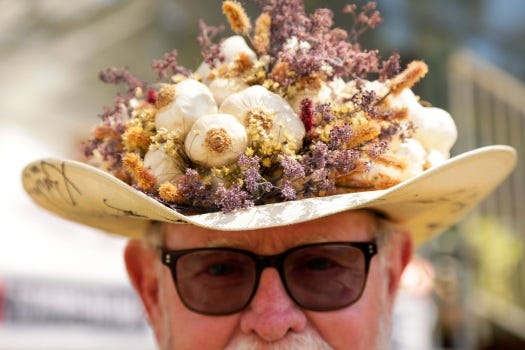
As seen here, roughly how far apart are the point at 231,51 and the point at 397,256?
722 millimetres

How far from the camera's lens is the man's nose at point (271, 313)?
189cm

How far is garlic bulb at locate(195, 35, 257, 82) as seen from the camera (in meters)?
2.07

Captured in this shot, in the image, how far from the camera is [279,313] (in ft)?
6.27

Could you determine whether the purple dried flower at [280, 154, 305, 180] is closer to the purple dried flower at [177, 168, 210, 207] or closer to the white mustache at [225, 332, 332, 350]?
the purple dried flower at [177, 168, 210, 207]

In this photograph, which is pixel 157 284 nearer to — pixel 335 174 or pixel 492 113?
pixel 335 174

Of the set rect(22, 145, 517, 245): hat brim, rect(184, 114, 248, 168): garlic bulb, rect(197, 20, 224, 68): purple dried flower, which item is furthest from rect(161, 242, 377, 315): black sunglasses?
rect(197, 20, 224, 68): purple dried flower

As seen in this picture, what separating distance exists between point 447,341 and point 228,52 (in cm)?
753

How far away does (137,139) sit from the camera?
202 centimetres

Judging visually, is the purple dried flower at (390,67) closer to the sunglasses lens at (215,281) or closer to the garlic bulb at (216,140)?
the garlic bulb at (216,140)

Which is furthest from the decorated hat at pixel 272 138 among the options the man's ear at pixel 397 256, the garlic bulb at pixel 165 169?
the man's ear at pixel 397 256

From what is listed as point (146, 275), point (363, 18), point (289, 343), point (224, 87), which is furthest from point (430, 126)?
point (146, 275)

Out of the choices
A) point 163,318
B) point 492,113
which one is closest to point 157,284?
point 163,318

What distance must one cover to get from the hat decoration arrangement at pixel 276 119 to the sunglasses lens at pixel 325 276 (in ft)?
0.52

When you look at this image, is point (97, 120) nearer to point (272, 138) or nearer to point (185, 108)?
point (185, 108)
